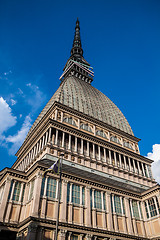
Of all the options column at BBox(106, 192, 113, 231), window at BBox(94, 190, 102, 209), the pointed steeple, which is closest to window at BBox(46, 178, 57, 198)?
window at BBox(94, 190, 102, 209)

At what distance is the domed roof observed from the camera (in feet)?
201

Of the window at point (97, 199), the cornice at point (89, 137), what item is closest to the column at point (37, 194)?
the window at point (97, 199)

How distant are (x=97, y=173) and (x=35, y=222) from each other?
20861 mm

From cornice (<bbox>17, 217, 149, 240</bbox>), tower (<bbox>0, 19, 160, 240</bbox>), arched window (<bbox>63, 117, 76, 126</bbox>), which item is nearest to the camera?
cornice (<bbox>17, 217, 149, 240</bbox>)

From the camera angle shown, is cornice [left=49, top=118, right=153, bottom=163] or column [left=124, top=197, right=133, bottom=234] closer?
column [left=124, top=197, right=133, bottom=234]

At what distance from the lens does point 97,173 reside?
4631 cm

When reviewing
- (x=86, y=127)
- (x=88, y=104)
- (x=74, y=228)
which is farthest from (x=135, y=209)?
(x=88, y=104)

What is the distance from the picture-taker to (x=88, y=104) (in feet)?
218

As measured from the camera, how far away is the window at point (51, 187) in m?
31.9

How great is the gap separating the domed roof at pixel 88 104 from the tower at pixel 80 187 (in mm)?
457

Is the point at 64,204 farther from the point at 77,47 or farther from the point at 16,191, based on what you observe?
the point at 77,47

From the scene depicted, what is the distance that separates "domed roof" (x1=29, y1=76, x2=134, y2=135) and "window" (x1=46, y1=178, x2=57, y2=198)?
2816 cm

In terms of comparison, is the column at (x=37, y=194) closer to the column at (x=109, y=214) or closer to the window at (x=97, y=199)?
the window at (x=97, y=199)

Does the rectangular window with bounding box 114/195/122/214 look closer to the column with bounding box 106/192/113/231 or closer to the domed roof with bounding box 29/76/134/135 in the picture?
the column with bounding box 106/192/113/231
